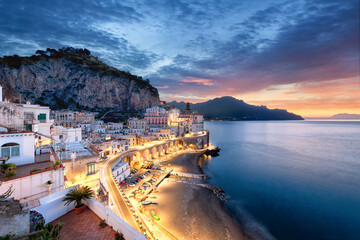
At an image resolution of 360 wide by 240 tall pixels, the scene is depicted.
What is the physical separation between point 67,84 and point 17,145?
323ft

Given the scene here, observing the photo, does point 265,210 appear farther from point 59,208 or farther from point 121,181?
point 59,208

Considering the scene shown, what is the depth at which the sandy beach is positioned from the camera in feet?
55.8

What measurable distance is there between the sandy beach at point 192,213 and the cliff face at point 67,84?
7827 cm

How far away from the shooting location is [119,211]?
1359 centimetres

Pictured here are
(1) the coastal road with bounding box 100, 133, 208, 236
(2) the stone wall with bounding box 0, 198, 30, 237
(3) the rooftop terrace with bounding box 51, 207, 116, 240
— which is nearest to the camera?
(2) the stone wall with bounding box 0, 198, 30, 237

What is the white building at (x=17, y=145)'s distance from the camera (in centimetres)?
947

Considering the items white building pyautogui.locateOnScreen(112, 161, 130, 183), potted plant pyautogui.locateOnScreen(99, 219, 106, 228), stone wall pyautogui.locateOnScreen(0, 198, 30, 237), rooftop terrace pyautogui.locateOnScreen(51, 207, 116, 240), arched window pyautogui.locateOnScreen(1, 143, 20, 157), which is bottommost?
white building pyautogui.locateOnScreen(112, 161, 130, 183)

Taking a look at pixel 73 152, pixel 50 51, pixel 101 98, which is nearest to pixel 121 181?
pixel 73 152

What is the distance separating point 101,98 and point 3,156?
90.8 meters

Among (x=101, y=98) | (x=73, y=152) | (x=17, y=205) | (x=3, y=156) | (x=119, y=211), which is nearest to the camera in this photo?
(x=17, y=205)

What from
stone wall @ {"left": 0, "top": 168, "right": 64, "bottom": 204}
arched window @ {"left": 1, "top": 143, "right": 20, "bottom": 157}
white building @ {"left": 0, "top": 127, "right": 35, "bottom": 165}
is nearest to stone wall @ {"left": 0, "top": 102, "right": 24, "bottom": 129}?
white building @ {"left": 0, "top": 127, "right": 35, "bottom": 165}

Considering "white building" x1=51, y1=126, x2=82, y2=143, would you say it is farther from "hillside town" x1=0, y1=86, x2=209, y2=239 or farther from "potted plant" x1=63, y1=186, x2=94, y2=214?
"potted plant" x1=63, y1=186, x2=94, y2=214

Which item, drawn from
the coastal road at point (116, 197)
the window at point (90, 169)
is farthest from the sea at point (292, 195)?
the window at point (90, 169)

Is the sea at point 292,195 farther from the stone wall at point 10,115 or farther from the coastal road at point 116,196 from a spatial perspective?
the stone wall at point 10,115
